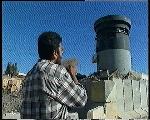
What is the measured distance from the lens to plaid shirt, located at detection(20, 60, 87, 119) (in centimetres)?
202

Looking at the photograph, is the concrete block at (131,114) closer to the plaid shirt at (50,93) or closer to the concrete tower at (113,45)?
the concrete tower at (113,45)

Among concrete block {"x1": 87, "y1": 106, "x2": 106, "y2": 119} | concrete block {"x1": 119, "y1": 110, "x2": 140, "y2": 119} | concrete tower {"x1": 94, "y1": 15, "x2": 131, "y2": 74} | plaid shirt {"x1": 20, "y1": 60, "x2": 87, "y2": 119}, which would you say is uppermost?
concrete tower {"x1": 94, "y1": 15, "x2": 131, "y2": 74}

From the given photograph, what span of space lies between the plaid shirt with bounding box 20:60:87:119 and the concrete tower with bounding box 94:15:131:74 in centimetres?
2203

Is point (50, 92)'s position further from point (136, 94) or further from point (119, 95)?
point (136, 94)

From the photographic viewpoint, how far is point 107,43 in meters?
26.0

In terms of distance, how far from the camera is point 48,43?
2184 mm

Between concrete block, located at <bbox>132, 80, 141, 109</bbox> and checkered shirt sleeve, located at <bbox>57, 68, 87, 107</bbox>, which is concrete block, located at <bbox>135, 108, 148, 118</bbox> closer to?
concrete block, located at <bbox>132, 80, 141, 109</bbox>

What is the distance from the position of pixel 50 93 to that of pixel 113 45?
2436 cm

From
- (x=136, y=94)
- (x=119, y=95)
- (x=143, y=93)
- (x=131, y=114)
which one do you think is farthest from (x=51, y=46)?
(x=143, y=93)

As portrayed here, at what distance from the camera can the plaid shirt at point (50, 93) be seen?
202 centimetres

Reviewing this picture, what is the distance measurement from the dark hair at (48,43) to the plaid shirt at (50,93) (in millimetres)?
101

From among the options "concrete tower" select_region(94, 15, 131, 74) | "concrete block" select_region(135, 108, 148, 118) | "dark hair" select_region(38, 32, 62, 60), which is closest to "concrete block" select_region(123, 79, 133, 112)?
"concrete block" select_region(135, 108, 148, 118)

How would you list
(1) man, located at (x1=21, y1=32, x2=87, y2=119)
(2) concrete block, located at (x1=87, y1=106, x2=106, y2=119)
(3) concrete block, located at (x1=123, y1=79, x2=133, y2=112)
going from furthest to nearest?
(3) concrete block, located at (x1=123, y1=79, x2=133, y2=112) → (2) concrete block, located at (x1=87, y1=106, x2=106, y2=119) → (1) man, located at (x1=21, y1=32, x2=87, y2=119)

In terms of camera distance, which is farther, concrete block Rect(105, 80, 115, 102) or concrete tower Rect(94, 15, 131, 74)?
concrete tower Rect(94, 15, 131, 74)
